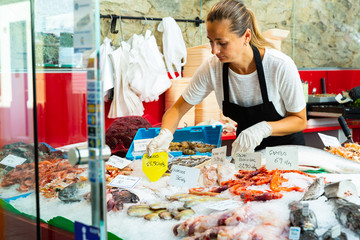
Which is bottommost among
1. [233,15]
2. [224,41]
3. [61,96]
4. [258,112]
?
[258,112]

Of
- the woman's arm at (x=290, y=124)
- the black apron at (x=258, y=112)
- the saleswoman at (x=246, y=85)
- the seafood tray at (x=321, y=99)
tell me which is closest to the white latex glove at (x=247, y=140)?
the saleswoman at (x=246, y=85)

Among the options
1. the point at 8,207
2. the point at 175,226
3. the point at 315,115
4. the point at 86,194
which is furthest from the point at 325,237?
the point at 315,115

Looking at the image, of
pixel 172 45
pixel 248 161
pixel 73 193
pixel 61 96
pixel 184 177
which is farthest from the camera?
pixel 172 45

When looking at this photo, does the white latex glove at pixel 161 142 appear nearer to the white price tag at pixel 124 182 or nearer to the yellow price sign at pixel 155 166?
the yellow price sign at pixel 155 166

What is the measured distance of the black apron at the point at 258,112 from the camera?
2605 millimetres

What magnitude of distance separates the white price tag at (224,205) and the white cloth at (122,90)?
3127 millimetres

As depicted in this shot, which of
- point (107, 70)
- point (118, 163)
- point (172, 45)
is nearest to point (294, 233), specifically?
point (118, 163)

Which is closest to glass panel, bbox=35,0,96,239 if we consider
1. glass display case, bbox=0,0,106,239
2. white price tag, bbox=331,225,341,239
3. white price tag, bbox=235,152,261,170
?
glass display case, bbox=0,0,106,239

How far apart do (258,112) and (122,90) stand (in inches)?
86.0

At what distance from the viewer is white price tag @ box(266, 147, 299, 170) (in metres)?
2.01

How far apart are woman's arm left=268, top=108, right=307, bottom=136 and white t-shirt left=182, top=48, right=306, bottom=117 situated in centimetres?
4

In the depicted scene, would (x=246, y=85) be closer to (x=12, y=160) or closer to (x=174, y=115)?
(x=174, y=115)

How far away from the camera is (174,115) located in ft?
9.18

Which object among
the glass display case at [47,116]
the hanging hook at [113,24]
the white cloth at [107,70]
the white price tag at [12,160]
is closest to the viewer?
the glass display case at [47,116]
